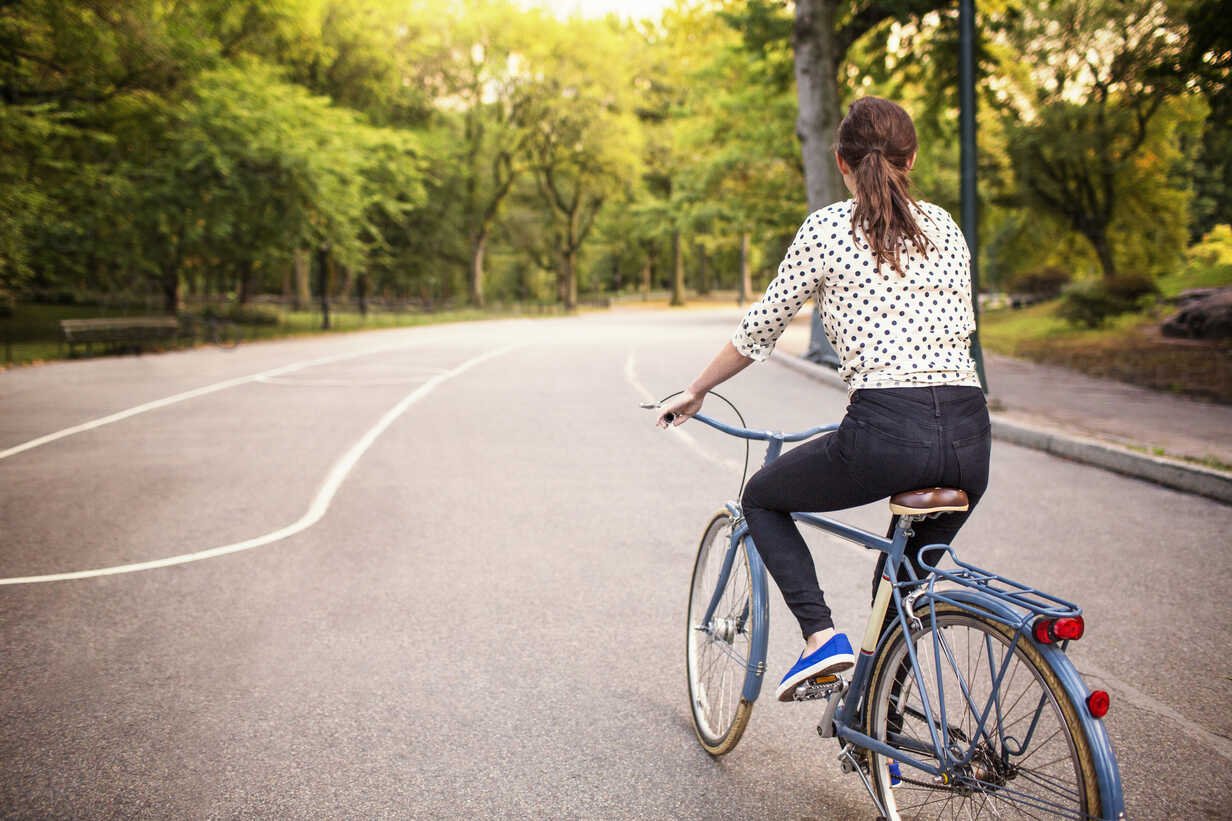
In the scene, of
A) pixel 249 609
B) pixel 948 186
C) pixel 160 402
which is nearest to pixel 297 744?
pixel 249 609

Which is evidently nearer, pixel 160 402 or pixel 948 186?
Result: pixel 160 402

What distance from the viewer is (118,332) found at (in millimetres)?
21625

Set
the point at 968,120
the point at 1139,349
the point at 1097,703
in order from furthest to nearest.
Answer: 1. the point at 1139,349
2. the point at 968,120
3. the point at 1097,703

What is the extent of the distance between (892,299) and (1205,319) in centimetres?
1925

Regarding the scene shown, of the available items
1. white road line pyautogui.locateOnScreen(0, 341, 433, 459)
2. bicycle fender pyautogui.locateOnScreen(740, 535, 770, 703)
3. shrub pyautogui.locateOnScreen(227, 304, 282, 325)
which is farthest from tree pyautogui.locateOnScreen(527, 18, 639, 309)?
bicycle fender pyautogui.locateOnScreen(740, 535, 770, 703)

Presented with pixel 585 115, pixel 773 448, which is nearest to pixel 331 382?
pixel 773 448

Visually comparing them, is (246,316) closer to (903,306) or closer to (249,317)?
(249,317)

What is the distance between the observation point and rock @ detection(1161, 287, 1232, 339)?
18062 mm

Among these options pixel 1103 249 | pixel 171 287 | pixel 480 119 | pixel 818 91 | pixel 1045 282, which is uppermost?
pixel 480 119

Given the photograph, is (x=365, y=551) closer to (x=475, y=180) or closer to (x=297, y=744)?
(x=297, y=744)

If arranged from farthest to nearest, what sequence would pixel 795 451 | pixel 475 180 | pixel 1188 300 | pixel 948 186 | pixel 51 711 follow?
pixel 475 180 < pixel 948 186 < pixel 1188 300 < pixel 51 711 < pixel 795 451

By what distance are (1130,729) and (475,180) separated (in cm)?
5371

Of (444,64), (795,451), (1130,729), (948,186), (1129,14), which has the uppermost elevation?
(444,64)

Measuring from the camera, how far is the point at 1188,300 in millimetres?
20812
